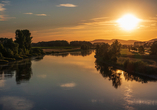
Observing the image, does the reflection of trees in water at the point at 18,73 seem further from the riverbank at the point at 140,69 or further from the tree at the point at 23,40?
the tree at the point at 23,40

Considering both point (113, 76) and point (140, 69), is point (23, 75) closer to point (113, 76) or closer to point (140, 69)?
point (113, 76)

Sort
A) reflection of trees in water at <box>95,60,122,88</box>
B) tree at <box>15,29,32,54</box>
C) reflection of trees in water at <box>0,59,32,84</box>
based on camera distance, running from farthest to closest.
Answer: tree at <box>15,29,32,54</box>, reflection of trees in water at <box>0,59,32,84</box>, reflection of trees in water at <box>95,60,122,88</box>

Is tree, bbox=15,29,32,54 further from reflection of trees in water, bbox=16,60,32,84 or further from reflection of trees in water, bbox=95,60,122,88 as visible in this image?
reflection of trees in water, bbox=95,60,122,88

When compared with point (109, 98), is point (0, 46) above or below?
above

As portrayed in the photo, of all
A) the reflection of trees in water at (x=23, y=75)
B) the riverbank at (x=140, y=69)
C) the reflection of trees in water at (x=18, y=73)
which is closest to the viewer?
the reflection of trees in water at (x=23, y=75)

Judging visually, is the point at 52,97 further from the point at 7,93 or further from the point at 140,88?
the point at 140,88

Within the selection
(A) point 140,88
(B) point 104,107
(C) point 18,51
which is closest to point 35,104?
(B) point 104,107

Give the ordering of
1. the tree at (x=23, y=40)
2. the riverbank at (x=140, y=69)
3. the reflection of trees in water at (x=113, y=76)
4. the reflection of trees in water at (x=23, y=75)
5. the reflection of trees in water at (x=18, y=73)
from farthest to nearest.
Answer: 1. the tree at (x=23, y=40)
2. the riverbank at (x=140, y=69)
3. the reflection of trees in water at (x=18, y=73)
4. the reflection of trees in water at (x=23, y=75)
5. the reflection of trees in water at (x=113, y=76)

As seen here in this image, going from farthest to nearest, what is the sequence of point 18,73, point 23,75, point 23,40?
point 23,40, point 18,73, point 23,75

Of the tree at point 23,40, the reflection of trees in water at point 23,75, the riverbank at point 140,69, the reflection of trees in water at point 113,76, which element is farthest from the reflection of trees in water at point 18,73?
the tree at point 23,40

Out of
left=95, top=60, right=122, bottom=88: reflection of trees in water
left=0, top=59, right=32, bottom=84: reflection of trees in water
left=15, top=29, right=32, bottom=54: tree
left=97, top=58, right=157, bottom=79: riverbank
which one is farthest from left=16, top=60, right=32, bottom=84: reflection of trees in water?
left=15, top=29, right=32, bottom=54: tree

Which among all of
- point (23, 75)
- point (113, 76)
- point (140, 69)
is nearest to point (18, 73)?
point (23, 75)

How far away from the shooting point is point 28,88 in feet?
78.4

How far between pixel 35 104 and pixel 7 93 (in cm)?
A: 655
